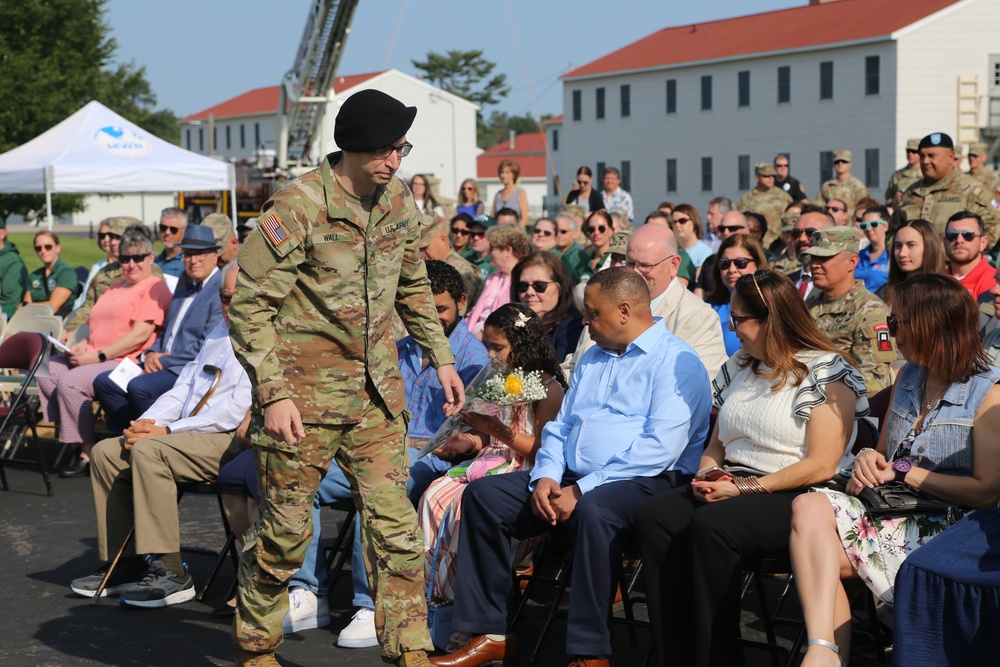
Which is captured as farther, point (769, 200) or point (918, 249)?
point (769, 200)

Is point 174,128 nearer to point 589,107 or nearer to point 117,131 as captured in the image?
point 589,107

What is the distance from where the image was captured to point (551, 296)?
6.95 m

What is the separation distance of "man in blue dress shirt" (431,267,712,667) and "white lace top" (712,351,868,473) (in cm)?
29

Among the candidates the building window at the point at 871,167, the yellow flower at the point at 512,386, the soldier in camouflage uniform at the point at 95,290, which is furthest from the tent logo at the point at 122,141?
the building window at the point at 871,167

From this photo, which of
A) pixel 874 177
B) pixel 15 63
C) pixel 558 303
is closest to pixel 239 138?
pixel 15 63

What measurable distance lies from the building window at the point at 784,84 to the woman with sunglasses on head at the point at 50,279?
39.7 metres

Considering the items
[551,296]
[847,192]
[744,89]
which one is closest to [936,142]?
[551,296]

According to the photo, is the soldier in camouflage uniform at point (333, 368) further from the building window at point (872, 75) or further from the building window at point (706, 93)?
the building window at point (706, 93)

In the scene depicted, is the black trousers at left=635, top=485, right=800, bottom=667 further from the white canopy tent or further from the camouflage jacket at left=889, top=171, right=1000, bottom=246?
the white canopy tent

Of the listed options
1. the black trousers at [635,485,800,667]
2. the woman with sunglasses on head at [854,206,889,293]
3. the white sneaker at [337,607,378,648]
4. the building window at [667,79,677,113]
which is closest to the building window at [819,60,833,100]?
the building window at [667,79,677,113]

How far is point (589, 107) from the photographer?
57781mm

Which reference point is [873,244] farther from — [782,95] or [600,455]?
[782,95]

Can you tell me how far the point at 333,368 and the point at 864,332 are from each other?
288 centimetres

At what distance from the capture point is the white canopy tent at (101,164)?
1619cm
